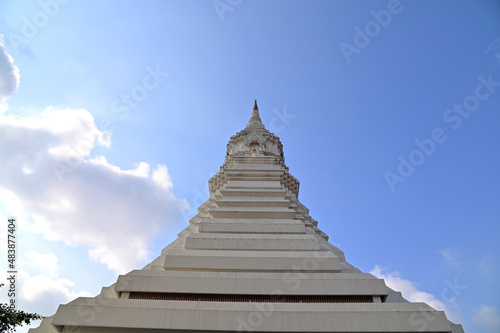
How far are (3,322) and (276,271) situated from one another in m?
11.4

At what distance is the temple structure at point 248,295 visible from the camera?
11.2 metres

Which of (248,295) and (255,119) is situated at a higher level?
(255,119)

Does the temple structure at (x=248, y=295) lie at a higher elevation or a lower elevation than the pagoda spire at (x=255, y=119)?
lower

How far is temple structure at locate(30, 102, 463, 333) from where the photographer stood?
11211 mm

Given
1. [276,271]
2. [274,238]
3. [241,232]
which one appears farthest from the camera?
[241,232]

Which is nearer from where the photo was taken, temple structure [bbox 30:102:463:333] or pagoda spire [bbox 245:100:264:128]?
temple structure [bbox 30:102:463:333]

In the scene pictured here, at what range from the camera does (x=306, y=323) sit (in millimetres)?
11148

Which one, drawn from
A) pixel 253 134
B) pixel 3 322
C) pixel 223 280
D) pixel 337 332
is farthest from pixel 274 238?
pixel 253 134

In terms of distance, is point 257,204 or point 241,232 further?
point 257,204

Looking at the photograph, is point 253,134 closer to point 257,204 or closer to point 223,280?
point 257,204

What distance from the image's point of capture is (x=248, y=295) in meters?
13.4

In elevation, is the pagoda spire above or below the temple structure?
above

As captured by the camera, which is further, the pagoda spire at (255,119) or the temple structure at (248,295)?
the pagoda spire at (255,119)

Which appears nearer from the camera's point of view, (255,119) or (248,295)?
(248,295)
